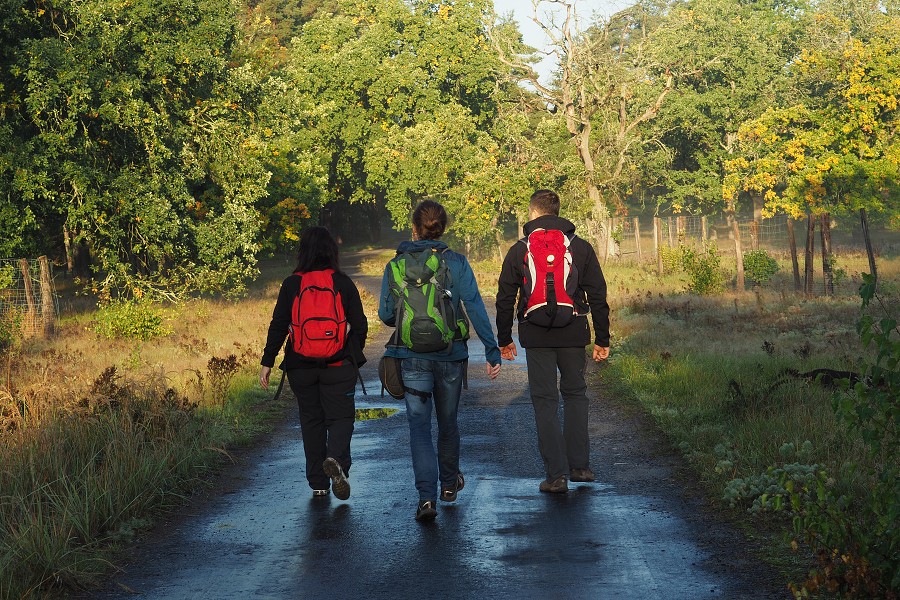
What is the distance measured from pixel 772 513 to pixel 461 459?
3084mm

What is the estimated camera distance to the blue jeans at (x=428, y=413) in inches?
292

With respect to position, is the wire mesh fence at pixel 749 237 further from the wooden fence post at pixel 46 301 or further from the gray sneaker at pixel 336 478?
the gray sneaker at pixel 336 478

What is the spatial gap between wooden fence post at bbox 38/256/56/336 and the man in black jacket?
17.0m

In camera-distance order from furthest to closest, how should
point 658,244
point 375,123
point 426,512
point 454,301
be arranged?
point 375,123
point 658,244
point 454,301
point 426,512

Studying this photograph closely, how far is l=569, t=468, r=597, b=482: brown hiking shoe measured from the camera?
827 cm

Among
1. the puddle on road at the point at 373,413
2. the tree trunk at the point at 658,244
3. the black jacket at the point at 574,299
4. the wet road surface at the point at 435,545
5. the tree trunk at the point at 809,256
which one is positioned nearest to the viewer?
the wet road surface at the point at 435,545

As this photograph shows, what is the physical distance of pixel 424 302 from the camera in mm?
7352

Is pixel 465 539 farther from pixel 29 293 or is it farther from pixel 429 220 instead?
pixel 29 293

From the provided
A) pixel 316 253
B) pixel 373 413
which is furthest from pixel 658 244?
pixel 316 253

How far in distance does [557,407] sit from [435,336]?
1186 millimetres

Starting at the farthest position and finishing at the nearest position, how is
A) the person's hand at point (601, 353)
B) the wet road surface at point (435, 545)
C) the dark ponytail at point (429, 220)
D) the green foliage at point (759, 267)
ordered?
1. the green foliage at point (759, 267)
2. the person's hand at point (601, 353)
3. the dark ponytail at point (429, 220)
4. the wet road surface at point (435, 545)

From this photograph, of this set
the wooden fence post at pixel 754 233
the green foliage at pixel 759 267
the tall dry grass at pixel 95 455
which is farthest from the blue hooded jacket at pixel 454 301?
the wooden fence post at pixel 754 233

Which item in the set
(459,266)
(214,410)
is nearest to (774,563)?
(459,266)

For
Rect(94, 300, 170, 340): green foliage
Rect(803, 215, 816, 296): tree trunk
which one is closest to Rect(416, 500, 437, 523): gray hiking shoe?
Rect(94, 300, 170, 340): green foliage
